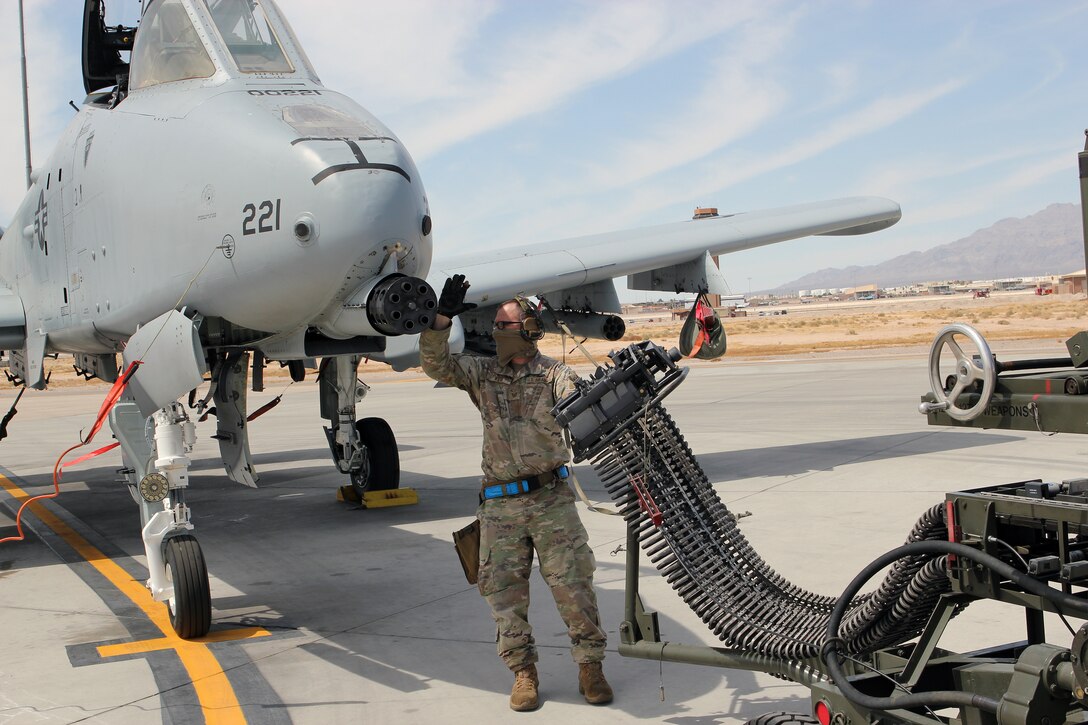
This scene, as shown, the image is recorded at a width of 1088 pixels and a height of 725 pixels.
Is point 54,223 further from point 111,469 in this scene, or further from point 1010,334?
point 1010,334

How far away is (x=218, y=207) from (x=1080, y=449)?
34.4 ft

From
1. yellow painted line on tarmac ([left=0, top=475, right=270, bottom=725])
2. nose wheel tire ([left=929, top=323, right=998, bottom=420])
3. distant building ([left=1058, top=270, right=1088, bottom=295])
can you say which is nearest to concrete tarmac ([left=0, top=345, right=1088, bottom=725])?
yellow painted line on tarmac ([left=0, top=475, right=270, bottom=725])

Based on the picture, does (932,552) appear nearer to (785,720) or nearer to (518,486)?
(785,720)

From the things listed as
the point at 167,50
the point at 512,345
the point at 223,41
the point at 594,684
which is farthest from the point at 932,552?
the point at 167,50

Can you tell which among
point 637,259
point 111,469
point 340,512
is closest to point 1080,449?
point 637,259

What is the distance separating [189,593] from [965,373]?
5.09 metres

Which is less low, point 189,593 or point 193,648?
point 189,593

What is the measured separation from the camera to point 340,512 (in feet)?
38.2

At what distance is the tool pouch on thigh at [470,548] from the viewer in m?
5.63

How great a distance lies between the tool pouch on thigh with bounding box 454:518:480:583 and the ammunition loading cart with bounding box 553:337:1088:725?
1.03 m

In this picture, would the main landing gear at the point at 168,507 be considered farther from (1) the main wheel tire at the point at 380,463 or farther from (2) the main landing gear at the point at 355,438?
(1) the main wheel tire at the point at 380,463

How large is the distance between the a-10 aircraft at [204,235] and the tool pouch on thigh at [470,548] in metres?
1.15

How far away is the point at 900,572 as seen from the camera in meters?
3.91

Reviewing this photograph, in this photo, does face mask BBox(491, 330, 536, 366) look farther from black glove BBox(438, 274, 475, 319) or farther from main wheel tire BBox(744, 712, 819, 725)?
main wheel tire BBox(744, 712, 819, 725)
